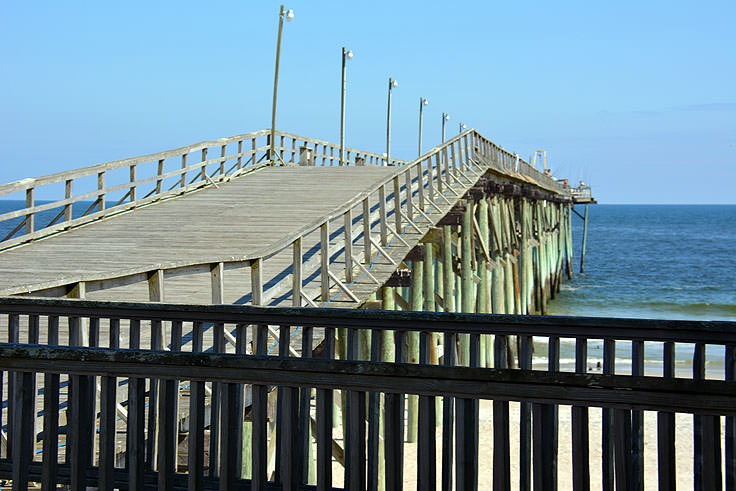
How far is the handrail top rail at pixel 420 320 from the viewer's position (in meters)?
3.00

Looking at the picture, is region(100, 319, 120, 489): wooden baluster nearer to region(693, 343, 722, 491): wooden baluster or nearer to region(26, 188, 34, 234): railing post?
region(693, 343, 722, 491): wooden baluster

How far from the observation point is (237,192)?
55.7 ft

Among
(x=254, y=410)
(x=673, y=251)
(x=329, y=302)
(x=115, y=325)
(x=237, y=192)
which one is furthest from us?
(x=673, y=251)

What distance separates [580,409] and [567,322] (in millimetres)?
419

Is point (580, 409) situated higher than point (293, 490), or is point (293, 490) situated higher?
point (580, 409)

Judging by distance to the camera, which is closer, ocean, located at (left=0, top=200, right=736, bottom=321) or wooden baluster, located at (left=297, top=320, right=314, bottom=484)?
wooden baluster, located at (left=297, top=320, right=314, bottom=484)

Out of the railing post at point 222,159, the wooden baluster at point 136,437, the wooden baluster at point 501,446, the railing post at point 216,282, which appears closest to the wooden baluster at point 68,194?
the railing post at point 222,159

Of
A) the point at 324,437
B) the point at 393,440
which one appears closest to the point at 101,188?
the point at 324,437

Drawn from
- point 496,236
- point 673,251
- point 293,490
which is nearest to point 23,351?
point 293,490

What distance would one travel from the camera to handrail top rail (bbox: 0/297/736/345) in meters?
3.00

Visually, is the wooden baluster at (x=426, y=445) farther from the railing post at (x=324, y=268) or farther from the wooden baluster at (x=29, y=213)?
the wooden baluster at (x=29, y=213)

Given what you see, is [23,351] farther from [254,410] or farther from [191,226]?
[191,226]

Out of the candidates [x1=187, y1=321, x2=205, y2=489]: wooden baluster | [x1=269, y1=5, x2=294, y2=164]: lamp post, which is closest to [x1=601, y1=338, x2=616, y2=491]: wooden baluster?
[x1=187, y1=321, x2=205, y2=489]: wooden baluster

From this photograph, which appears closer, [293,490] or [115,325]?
[293,490]
